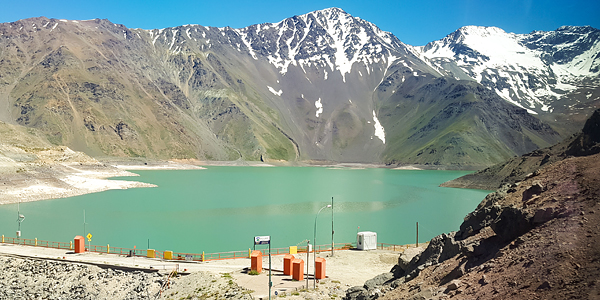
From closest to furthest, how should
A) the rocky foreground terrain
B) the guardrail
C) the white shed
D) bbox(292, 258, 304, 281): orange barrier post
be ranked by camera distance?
the rocky foreground terrain < bbox(292, 258, 304, 281): orange barrier post < the guardrail < the white shed

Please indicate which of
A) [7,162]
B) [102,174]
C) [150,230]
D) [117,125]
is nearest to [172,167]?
[117,125]

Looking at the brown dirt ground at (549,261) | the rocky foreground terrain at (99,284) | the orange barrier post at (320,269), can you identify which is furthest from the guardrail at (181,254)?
the brown dirt ground at (549,261)

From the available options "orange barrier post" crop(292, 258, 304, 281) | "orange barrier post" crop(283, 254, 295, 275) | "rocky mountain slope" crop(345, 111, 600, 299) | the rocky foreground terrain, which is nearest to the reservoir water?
the rocky foreground terrain

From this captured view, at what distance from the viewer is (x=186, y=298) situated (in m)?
23.6

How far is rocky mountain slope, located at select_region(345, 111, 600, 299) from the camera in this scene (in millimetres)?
9609

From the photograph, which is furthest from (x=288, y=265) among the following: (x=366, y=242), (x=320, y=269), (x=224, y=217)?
(x=224, y=217)

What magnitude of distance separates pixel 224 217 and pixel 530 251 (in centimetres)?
4834

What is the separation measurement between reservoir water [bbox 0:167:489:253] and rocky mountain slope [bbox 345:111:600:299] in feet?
84.1

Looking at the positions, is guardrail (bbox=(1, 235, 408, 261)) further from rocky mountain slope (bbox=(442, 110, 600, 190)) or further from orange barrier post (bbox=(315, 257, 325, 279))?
rocky mountain slope (bbox=(442, 110, 600, 190))

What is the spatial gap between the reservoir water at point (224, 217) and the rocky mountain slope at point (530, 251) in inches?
1009

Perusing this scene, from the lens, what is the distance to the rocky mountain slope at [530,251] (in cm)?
961

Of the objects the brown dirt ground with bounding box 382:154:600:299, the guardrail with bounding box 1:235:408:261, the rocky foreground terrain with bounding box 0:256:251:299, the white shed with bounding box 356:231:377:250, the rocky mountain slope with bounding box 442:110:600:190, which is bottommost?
the rocky foreground terrain with bounding box 0:256:251:299

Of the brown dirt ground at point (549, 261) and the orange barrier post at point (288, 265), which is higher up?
the brown dirt ground at point (549, 261)

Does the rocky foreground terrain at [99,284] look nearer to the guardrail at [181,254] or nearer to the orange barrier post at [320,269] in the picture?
the guardrail at [181,254]
